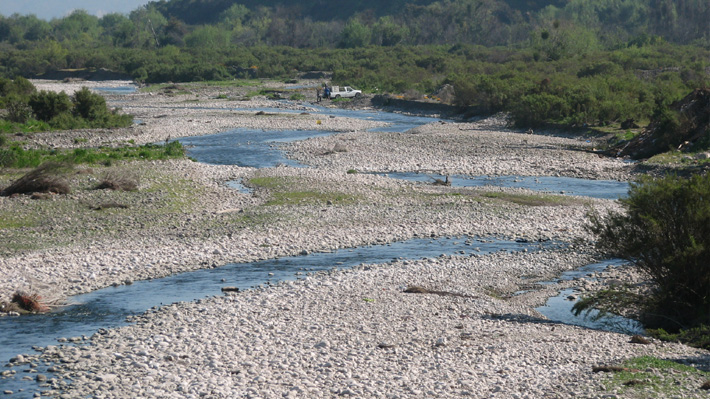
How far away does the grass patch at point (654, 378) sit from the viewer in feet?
32.9

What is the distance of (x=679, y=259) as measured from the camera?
13211 mm

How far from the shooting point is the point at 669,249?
1353cm

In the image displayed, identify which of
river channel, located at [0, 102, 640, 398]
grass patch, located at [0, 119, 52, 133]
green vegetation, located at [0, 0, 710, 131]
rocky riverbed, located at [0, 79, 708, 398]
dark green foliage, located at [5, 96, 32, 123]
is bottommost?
river channel, located at [0, 102, 640, 398]

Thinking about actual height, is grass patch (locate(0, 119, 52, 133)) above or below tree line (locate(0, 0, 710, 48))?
below

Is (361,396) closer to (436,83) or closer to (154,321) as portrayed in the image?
(154,321)

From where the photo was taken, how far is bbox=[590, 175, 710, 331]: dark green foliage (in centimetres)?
1310

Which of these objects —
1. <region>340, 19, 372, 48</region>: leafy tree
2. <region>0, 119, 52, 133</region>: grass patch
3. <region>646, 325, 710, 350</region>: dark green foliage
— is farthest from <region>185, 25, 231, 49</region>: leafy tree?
<region>646, 325, 710, 350</region>: dark green foliage

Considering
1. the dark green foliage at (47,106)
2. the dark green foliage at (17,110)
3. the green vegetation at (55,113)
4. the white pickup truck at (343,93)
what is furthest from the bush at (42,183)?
the white pickup truck at (343,93)

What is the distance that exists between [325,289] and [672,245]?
6.76 metres

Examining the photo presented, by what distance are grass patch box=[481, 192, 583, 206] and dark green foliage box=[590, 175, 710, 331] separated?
1163 centimetres

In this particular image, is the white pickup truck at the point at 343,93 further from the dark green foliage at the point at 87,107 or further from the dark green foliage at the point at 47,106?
the dark green foliage at the point at 47,106

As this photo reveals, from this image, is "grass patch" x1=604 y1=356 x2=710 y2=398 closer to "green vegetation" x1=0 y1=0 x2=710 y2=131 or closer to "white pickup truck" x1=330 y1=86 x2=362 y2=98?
"green vegetation" x1=0 y1=0 x2=710 y2=131

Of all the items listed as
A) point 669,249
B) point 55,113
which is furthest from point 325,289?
point 55,113

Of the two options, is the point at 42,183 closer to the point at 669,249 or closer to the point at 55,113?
the point at 669,249
